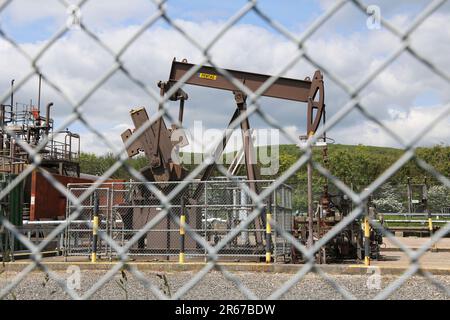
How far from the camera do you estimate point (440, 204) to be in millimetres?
30500

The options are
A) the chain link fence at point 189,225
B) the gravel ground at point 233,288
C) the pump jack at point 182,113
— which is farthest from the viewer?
the pump jack at point 182,113

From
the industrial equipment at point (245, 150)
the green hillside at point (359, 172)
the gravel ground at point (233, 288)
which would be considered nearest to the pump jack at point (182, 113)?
the industrial equipment at point (245, 150)

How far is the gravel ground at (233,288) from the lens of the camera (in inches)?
269

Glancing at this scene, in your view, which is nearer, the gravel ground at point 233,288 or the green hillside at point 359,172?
the gravel ground at point 233,288

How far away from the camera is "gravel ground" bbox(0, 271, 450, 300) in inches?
269

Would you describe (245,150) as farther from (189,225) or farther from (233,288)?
(233,288)

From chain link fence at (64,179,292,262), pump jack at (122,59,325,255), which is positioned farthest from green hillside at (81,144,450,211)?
chain link fence at (64,179,292,262)

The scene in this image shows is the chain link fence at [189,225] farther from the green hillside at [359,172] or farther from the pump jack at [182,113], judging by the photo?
the green hillside at [359,172]

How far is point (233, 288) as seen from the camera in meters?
7.61

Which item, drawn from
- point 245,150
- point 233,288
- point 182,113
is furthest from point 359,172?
point 233,288

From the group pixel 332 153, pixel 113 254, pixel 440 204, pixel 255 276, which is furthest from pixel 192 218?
pixel 332 153
